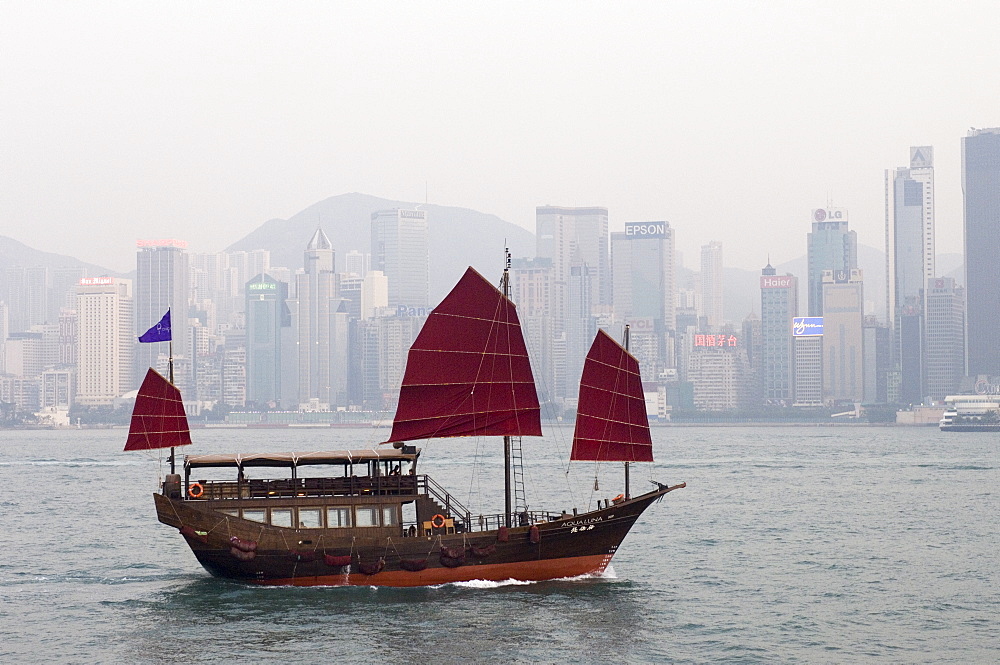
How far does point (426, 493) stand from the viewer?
35.8 m

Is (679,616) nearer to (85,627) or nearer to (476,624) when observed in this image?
(476,624)

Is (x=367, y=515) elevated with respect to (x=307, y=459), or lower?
lower

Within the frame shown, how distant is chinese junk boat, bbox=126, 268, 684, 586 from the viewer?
35.0 m

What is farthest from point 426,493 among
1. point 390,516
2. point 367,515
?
point 367,515

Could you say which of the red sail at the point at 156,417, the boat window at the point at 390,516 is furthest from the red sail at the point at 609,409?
the red sail at the point at 156,417

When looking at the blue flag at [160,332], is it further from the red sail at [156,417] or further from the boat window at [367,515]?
the boat window at [367,515]

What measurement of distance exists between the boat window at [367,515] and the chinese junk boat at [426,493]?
0.03 m

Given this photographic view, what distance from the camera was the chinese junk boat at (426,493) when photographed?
3500 centimetres

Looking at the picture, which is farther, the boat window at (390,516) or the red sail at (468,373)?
the red sail at (468,373)

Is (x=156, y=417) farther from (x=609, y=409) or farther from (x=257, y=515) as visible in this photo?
(x=609, y=409)

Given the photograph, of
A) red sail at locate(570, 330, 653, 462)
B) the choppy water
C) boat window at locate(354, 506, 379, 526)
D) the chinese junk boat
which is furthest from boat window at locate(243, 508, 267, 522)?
red sail at locate(570, 330, 653, 462)

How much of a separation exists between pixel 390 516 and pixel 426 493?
121 cm

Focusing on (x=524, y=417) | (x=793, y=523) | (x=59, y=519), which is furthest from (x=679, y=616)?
(x=59, y=519)

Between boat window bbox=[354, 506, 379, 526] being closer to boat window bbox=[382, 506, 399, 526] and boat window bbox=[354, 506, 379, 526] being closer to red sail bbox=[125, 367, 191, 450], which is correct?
boat window bbox=[382, 506, 399, 526]
